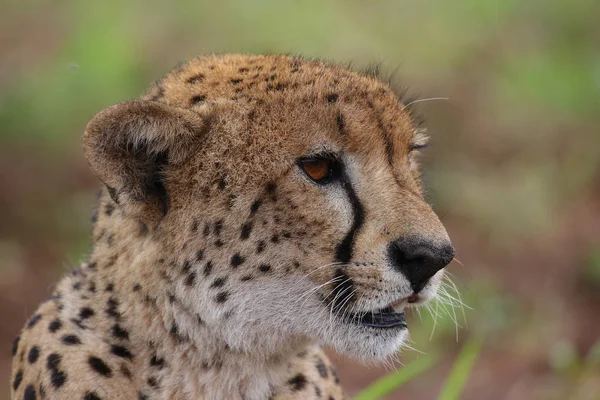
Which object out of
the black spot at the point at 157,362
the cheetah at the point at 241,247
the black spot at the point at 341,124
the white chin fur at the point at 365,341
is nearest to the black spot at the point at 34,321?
the cheetah at the point at 241,247

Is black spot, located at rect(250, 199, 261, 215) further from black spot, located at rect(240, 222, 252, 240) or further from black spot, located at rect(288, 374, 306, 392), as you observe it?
black spot, located at rect(288, 374, 306, 392)

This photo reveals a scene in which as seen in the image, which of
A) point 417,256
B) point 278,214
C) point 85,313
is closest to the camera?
point 417,256

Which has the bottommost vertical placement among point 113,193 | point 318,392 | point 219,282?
point 318,392

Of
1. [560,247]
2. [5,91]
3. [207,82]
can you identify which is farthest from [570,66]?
[207,82]

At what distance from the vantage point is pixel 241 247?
2.18m

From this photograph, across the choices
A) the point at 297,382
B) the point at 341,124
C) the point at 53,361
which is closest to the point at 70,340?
the point at 53,361

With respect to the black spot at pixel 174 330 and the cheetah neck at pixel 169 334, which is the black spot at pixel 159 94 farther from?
the black spot at pixel 174 330

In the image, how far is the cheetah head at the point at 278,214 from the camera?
7.00 feet

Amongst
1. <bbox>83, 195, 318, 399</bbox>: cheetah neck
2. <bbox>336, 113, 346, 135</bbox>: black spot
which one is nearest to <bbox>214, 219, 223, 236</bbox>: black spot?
<bbox>83, 195, 318, 399</bbox>: cheetah neck

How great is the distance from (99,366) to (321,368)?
571 millimetres

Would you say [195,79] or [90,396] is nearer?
[90,396]

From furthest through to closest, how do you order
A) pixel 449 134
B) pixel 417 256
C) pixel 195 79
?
pixel 449 134
pixel 195 79
pixel 417 256

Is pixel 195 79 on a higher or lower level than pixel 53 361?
higher

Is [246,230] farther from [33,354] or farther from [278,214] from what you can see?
[33,354]
